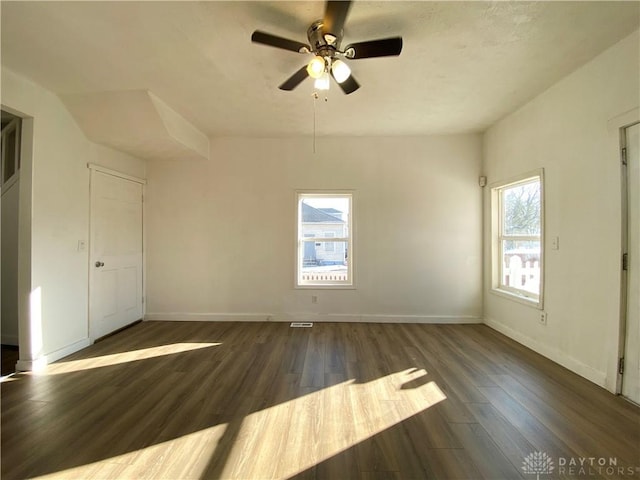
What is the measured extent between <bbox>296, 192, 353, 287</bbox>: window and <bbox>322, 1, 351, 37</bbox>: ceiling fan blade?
2.64 meters

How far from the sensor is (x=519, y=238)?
3479 mm

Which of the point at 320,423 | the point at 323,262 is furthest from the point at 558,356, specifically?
the point at 323,262

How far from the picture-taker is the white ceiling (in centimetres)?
185

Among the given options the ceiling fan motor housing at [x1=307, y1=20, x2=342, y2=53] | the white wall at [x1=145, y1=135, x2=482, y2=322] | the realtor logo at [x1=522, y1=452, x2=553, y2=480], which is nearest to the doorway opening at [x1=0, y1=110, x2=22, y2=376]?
the white wall at [x1=145, y1=135, x2=482, y2=322]

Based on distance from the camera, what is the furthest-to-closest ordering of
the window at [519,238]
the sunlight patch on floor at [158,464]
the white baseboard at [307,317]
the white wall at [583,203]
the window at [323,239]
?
1. the window at [323,239]
2. the white baseboard at [307,317]
3. the window at [519,238]
4. the white wall at [583,203]
5. the sunlight patch on floor at [158,464]

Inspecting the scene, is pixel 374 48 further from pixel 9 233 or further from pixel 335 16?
pixel 9 233

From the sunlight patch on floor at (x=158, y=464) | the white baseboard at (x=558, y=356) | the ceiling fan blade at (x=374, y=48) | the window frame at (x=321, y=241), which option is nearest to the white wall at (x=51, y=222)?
the sunlight patch on floor at (x=158, y=464)

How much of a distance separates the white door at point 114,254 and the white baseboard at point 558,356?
17.1 ft

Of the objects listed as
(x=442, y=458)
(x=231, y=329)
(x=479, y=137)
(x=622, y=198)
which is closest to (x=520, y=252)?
(x=622, y=198)

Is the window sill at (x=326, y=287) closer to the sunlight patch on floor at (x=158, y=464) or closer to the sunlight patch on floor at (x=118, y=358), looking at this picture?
the sunlight patch on floor at (x=118, y=358)

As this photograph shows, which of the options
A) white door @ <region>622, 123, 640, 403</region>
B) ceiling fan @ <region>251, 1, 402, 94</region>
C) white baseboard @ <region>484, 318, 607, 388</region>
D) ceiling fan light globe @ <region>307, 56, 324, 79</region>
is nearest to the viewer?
ceiling fan @ <region>251, 1, 402, 94</region>

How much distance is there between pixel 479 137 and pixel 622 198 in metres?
2.26

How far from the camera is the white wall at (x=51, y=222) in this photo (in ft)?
8.76

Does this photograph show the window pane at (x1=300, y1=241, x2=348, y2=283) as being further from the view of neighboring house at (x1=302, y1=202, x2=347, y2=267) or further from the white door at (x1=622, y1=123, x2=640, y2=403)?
the white door at (x1=622, y1=123, x2=640, y2=403)
